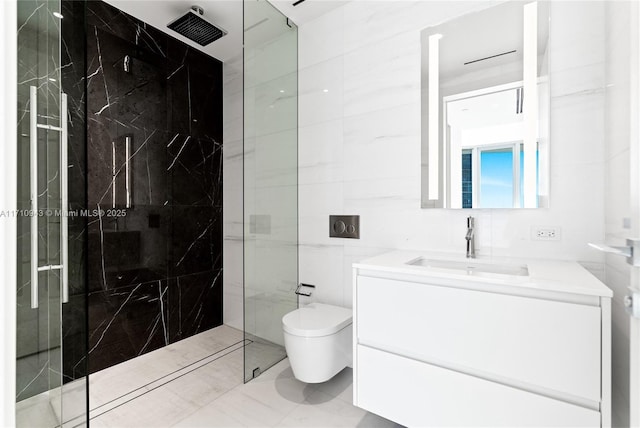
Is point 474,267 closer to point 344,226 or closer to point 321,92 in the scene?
point 344,226

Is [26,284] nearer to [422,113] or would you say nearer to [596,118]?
[422,113]

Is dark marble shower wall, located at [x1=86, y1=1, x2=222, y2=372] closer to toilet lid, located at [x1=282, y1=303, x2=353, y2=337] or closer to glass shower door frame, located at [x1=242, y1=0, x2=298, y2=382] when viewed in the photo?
glass shower door frame, located at [x1=242, y1=0, x2=298, y2=382]

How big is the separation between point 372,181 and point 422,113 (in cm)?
52

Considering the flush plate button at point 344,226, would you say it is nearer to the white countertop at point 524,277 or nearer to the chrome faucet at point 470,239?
the white countertop at point 524,277

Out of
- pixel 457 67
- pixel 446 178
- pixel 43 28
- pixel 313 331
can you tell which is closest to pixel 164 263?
pixel 313 331

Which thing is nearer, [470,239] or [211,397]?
[470,239]

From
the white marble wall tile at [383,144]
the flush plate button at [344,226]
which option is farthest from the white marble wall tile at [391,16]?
the flush plate button at [344,226]

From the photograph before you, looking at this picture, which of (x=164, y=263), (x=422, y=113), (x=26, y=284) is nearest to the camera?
(x=26, y=284)

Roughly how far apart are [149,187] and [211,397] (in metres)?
1.63

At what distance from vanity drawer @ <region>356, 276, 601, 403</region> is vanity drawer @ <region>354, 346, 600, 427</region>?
0.04 metres

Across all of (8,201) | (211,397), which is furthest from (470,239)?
(8,201)

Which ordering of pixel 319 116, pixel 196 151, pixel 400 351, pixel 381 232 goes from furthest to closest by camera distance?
pixel 196 151
pixel 319 116
pixel 381 232
pixel 400 351

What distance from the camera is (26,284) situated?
1.00 metres

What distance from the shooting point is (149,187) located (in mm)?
Result: 2543
